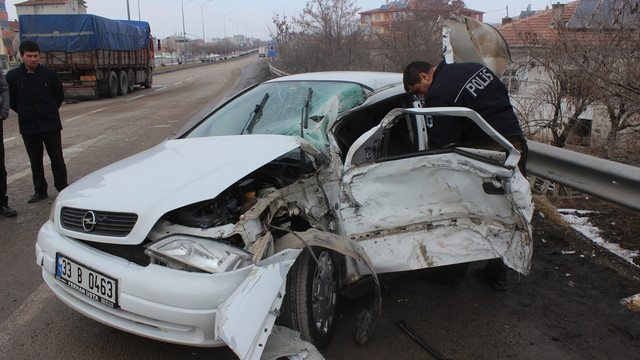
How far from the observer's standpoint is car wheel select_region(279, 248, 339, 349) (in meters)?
2.38

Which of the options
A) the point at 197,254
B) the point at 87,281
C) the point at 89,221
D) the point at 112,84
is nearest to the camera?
the point at 197,254

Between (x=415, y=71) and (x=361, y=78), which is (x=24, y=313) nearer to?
(x=361, y=78)

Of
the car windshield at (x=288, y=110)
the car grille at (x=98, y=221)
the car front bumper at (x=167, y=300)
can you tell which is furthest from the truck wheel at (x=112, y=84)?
the car front bumper at (x=167, y=300)

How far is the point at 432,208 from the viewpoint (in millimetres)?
2816

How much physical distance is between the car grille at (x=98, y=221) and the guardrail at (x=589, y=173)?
316 cm

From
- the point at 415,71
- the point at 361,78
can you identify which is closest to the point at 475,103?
the point at 415,71

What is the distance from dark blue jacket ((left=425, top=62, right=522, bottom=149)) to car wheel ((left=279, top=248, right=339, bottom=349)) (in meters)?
1.26

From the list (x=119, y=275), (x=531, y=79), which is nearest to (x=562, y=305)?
(x=119, y=275)

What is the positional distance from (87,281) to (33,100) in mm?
3776

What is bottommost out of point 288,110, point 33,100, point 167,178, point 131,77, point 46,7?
point 167,178

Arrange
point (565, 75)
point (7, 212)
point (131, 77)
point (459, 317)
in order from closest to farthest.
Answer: point (459, 317), point (7, 212), point (565, 75), point (131, 77)

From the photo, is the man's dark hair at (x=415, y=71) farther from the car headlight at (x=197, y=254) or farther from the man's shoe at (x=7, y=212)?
the man's shoe at (x=7, y=212)

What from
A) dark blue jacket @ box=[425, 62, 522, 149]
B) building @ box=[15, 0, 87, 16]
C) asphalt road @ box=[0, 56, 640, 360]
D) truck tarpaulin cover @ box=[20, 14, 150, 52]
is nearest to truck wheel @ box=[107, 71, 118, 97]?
truck tarpaulin cover @ box=[20, 14, 150, 52]

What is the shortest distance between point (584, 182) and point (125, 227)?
130 inches
